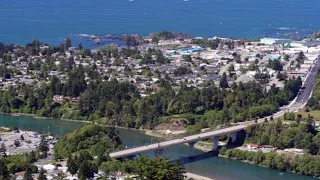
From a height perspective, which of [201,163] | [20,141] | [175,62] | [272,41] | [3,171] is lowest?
[201,163]

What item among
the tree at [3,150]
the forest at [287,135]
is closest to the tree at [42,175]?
the tree at [3,150]

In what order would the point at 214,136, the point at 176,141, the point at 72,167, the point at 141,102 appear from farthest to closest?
the point at 141,102, the point at 214,136, the point at 176,141, the point at 72,167

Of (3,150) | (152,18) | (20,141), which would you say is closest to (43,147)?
(3,150)

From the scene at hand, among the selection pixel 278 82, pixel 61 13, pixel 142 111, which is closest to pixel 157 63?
pixel 278 82

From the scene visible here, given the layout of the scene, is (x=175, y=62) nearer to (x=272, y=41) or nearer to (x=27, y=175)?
(x=272, y=41)

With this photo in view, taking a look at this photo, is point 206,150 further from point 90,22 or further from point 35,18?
point 35,18

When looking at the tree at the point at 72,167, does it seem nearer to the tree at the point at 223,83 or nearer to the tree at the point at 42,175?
the tree at the point at 42,175
